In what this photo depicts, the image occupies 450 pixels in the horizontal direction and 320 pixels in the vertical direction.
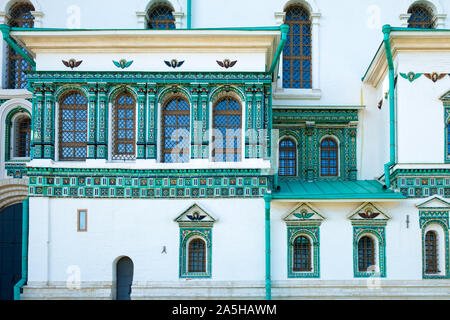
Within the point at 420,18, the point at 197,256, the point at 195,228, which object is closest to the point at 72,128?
the point at 195,228

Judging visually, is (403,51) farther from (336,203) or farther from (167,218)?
(167,218)

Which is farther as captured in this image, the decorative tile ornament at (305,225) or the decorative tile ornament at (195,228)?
the decorative tile ornament at (305,225)

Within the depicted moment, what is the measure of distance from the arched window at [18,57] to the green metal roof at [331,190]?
8.87 metres

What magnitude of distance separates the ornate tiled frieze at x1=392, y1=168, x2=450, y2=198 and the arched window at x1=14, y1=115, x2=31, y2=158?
11276 mm

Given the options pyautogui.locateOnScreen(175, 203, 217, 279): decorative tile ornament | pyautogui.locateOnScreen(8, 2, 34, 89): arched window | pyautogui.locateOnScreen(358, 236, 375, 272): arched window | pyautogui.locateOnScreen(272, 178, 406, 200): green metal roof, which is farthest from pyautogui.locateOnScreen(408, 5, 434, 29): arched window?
pyautogui.locateOnScreen(8, 2, 34, 89): arched window

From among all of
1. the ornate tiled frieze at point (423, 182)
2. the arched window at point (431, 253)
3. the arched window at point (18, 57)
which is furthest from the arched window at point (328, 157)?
the arched window at point (18, 57)

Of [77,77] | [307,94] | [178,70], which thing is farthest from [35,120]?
[307,94]

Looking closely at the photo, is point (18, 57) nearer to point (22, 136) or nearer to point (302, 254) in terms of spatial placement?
point (22, 136)

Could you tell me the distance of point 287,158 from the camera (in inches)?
747

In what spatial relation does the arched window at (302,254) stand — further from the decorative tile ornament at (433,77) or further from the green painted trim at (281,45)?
the decorative tile ornament at (433,77)

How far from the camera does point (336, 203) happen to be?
16.5m

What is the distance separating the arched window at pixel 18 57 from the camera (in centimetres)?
1947

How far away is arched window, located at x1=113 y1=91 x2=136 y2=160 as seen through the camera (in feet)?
55.1

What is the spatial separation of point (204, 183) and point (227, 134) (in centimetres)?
150
